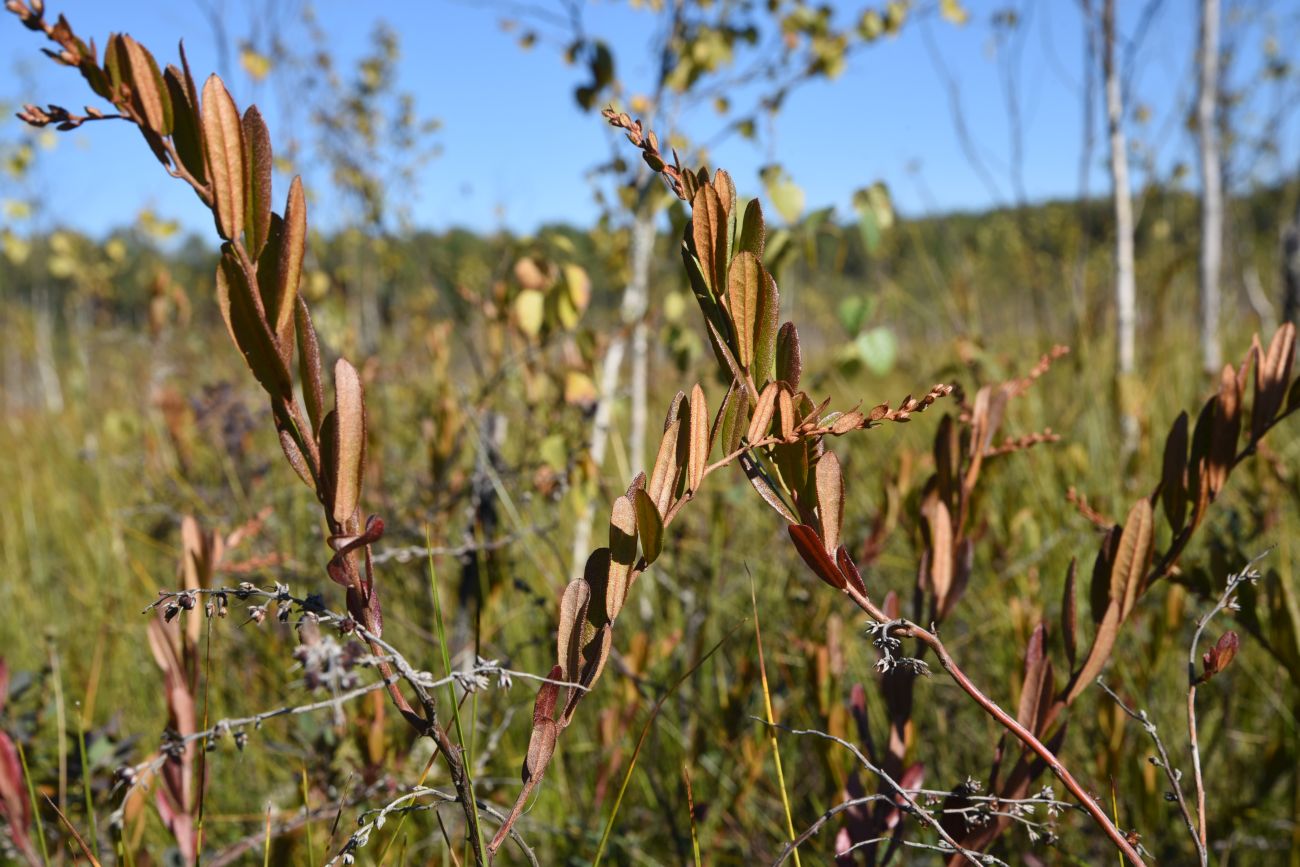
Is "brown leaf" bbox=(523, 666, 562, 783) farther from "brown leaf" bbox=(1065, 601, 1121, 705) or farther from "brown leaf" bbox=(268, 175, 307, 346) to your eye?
"brown leaf" bbox=(1065, 601, 1121, 705)

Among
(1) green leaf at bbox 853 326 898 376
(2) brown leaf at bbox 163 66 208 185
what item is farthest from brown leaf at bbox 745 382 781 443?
(1) green leaf at bbox 853 326 898 376

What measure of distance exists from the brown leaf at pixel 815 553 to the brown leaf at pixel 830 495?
19mm

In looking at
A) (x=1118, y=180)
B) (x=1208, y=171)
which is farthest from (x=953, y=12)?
(x=1208, y=171)

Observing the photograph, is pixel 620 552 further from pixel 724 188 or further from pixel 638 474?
pixel 724 188

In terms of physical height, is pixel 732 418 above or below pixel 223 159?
below

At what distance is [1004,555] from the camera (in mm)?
1625

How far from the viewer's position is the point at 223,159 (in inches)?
18.8

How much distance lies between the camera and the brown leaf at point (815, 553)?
0.53 m

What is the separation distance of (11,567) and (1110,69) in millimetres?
3345

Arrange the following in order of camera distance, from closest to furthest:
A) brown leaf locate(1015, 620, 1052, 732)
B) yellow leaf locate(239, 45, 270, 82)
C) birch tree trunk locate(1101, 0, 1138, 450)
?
brown leaf locate(1015, 620, 1052, 732) < birch tree trunk locate(1101, 0, 1138, 450) < yellow leaf locate(239, 45, 270, 82)

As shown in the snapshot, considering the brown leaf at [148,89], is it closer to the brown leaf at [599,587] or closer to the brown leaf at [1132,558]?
the brown leaf at [599,587]

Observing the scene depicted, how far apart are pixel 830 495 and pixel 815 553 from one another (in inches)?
1.9

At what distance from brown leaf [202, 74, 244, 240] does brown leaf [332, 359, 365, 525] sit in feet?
0.32

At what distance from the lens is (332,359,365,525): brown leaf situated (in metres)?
0.48
